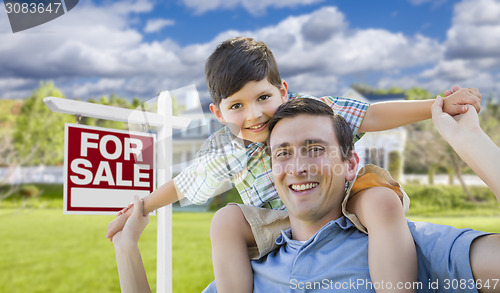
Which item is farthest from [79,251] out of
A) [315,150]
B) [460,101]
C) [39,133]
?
[460,101]

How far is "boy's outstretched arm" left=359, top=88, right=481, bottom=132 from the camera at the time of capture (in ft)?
3.38

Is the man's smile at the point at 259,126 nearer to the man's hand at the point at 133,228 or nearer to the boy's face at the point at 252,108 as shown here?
the boy's face at the point at 252,108

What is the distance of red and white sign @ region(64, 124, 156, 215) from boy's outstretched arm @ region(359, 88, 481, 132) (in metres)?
0.89

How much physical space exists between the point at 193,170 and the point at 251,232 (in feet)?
0.96

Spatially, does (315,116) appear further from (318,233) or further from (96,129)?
(96,129)

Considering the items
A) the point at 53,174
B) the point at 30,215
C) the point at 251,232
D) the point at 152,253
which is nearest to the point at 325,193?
the point at 251,232

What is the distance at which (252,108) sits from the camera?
46.7 inches

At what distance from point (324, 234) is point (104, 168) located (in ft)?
3.15

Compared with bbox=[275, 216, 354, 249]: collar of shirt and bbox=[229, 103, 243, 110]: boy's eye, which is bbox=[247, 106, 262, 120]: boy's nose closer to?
bbox=[229, 103, 243, 110]: boy's eye

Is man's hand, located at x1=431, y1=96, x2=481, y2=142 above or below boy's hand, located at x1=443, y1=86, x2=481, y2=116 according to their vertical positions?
below

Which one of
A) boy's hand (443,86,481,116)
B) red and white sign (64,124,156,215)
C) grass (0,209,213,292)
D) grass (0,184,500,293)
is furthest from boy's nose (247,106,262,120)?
grass (0,184,500,293)

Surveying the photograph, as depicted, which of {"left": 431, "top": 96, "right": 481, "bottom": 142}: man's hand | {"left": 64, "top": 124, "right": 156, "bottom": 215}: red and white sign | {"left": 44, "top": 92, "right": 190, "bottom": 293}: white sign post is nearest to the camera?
{"left": 431, "top": 96, "right": 481, "bottom": 142}: man's hand

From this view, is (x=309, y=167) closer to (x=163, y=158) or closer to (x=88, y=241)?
(x=163, y=158)

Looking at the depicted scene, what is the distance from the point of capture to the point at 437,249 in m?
0.93
